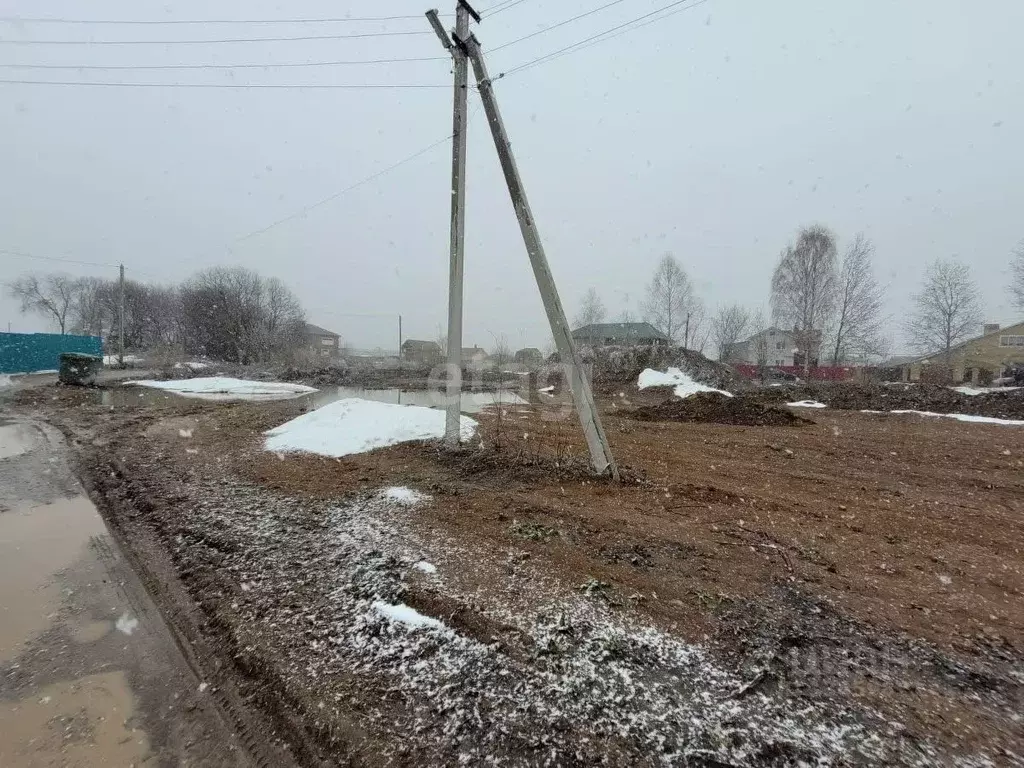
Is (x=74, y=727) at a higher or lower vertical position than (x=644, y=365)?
lower

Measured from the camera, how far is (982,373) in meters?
35.8

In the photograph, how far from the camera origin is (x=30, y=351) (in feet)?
91.5

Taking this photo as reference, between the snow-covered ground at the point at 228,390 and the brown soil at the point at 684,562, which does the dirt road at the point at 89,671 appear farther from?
the snow-covered ground at the point at 228,390

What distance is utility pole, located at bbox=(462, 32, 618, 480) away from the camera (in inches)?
231

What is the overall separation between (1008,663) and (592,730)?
2.48 metres

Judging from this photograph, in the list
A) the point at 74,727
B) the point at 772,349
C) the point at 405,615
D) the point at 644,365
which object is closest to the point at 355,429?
the point at 405,615

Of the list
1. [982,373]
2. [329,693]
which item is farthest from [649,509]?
[982,373]

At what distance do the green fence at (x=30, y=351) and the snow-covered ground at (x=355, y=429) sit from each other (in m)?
29.5

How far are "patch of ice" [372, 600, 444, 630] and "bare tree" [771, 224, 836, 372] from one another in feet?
120

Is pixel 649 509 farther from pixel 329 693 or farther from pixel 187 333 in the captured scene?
pixel 187 333

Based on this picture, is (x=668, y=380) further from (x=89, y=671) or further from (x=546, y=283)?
(x=89, y=671)

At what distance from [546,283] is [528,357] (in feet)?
111

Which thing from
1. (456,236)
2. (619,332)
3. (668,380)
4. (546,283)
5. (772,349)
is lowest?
(668,380)

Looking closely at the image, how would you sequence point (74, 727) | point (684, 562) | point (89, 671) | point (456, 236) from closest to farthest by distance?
point (74, 727), point (89, 671), point (684, 562), point (456, 236)
